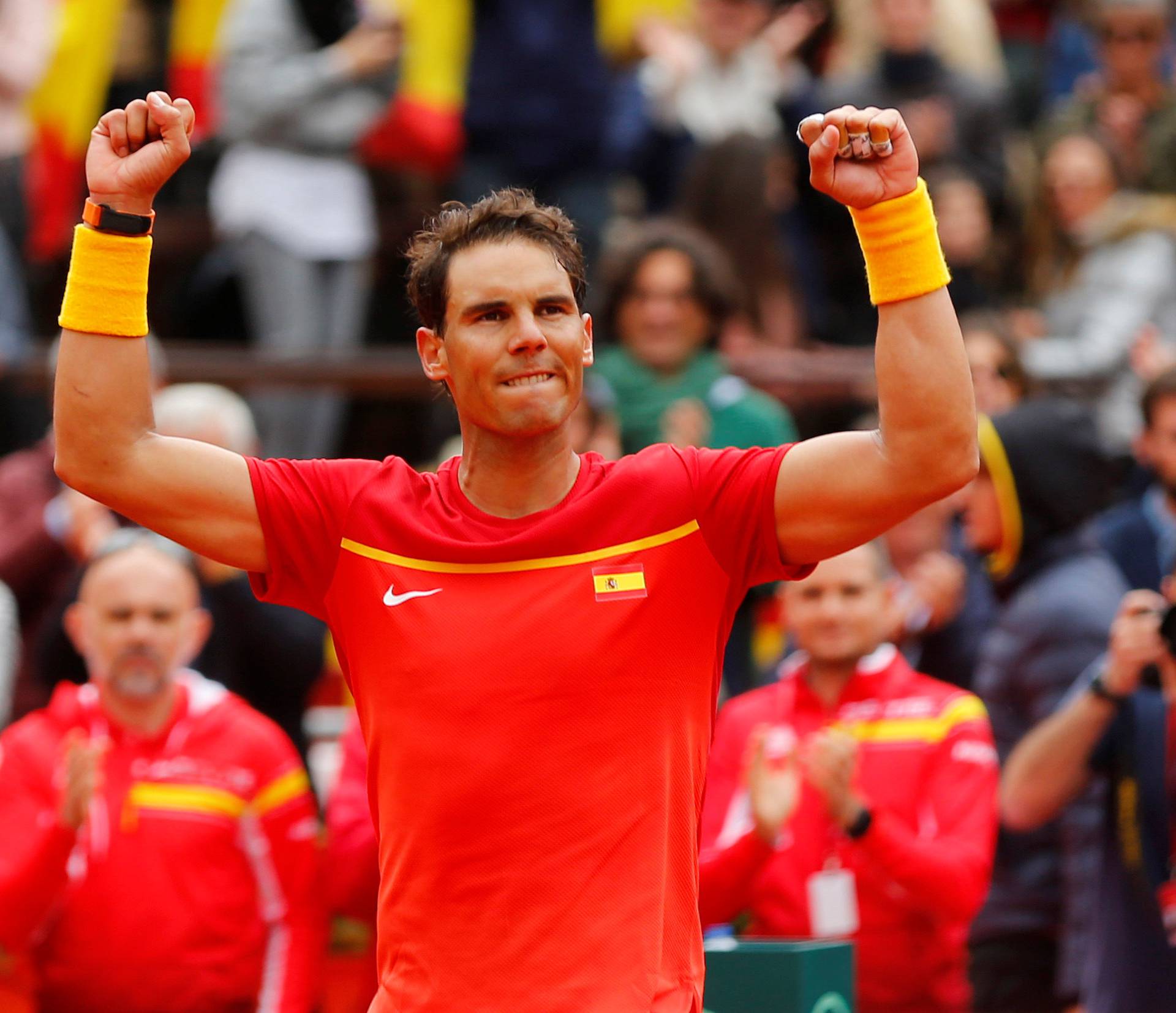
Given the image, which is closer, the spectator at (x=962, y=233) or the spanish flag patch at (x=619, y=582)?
the spanish flag patch at (x=619, y=582)

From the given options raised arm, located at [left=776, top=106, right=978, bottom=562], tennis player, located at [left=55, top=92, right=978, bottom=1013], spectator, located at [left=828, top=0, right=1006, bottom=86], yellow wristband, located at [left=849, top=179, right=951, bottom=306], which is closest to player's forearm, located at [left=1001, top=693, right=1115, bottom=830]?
tennis player, located at [left=55, top=92, right=978, bottom=1013]

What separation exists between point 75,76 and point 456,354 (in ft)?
20.5

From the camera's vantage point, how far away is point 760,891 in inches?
204

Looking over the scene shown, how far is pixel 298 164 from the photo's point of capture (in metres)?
8.66

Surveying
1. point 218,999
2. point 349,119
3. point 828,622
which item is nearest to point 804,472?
point 828,622

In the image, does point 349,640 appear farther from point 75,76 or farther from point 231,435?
point 75,76

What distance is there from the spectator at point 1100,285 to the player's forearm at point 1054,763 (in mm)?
3323

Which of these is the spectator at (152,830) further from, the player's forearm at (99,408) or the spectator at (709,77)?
the spectator at (709,77)

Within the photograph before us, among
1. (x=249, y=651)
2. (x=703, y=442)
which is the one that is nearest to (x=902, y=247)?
(x=249, y=651)

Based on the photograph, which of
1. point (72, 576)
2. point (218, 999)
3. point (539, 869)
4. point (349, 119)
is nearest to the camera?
point (539, 869)

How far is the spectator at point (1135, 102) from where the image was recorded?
9.32 meters

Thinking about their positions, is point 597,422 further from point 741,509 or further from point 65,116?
point 741,509

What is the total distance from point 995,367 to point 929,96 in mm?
2492

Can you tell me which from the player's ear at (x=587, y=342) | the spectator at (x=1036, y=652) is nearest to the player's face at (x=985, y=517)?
the spectator at (x=1036, y=652)
